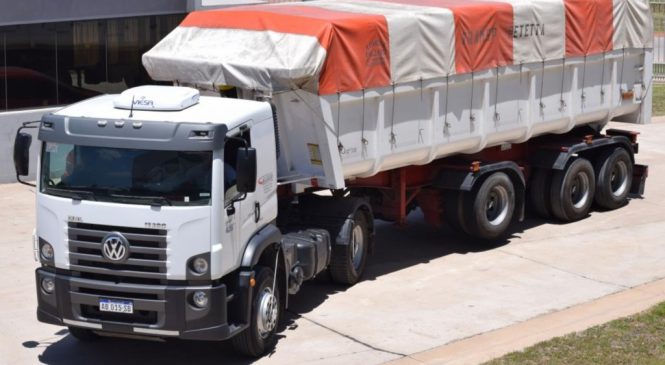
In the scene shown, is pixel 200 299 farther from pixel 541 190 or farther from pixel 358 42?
pixel 541 190

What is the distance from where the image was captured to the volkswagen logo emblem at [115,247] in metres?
11.0

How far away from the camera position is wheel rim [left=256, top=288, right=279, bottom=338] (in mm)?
11844

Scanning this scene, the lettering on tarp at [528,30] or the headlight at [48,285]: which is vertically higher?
the lettering on tarp at [528,30]

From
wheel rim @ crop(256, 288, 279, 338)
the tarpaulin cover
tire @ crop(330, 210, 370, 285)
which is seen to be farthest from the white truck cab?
tire @ crop(330, 210, 370, 285)

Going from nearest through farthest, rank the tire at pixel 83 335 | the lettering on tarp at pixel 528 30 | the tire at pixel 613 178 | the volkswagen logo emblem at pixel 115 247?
the volkswagen logo emblem at pixel 115 247, the tire at pixel 83 335, the lettering on tarp at pixel 528 30, the tire at pixel 613 178

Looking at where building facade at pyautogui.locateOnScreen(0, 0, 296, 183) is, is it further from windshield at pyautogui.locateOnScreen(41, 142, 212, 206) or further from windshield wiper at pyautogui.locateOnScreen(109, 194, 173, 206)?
windshield wiper at pyautogui.locateOnScreen(109, 194, 173, 206)

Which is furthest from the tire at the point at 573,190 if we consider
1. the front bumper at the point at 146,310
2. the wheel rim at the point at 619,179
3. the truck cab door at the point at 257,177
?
the front bumper at the point at 146,310

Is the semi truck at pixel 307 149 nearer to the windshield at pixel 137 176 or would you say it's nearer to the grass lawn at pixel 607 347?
the windshield at pixel 137 176

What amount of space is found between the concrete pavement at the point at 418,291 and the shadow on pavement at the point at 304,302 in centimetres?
1

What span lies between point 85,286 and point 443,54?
602 centimetres

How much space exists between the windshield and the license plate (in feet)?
3.06

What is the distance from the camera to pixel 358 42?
13867mm

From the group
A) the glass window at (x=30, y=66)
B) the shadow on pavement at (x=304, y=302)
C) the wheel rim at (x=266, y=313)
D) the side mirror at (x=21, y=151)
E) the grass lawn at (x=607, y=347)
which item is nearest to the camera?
the side mirror at (x=21, y=151)

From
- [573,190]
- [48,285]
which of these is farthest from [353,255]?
[573,190]
